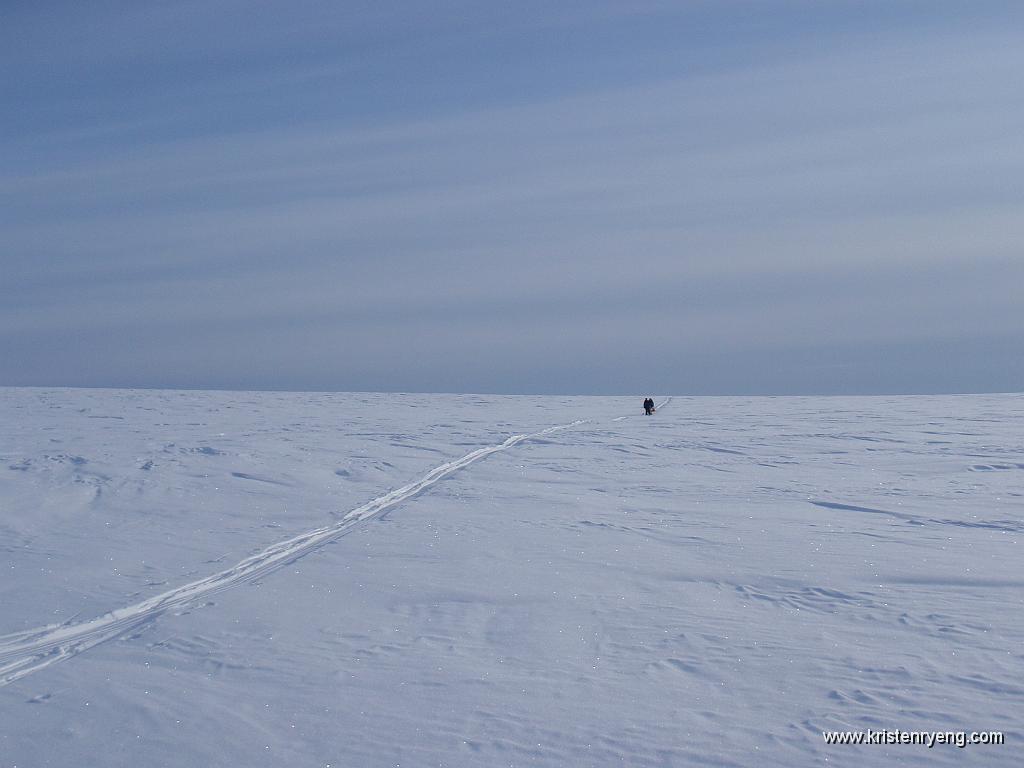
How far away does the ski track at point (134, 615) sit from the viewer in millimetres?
4387

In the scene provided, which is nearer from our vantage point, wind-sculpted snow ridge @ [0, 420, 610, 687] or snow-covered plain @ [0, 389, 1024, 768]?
snow-covered plain @ [0, 389, 1024, 768]

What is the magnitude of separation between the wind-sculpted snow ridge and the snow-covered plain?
0.09ft

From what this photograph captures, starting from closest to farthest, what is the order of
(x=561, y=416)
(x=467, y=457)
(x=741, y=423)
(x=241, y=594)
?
(x=241, y=594) → (x=467, y=457) → (x=741, y=423) → (x=561, y=416)

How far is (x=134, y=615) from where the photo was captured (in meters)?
5.13

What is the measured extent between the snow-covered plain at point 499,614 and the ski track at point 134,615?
26 millimetres

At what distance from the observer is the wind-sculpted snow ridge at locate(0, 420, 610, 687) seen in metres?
4.39

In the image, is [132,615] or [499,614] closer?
[132,615]

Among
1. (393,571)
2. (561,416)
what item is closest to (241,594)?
(393,571)

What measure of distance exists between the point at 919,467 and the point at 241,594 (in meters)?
9.53

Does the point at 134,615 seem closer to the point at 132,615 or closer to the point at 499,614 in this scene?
the point at 132,615

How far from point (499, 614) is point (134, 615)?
2.16 meters

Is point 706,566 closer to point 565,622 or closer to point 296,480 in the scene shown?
point 565,622

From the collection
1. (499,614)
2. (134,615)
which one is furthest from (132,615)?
(499,614)

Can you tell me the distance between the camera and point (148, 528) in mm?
7598
